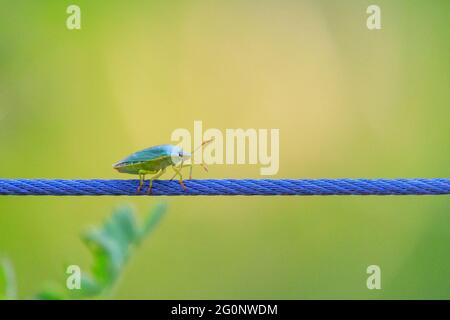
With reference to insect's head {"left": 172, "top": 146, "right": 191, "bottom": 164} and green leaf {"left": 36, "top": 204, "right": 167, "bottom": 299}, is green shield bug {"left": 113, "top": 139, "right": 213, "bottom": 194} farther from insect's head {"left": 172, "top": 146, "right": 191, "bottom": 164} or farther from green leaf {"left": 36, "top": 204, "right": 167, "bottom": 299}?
green leaf {"left": 36, "top": 204, "right": 167, "bottom": 299}

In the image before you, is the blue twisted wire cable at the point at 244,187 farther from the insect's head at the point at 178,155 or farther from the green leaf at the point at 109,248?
the green leaf at the point at 109,248

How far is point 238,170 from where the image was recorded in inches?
207

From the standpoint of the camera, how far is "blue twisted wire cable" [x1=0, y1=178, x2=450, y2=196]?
1.80 metres

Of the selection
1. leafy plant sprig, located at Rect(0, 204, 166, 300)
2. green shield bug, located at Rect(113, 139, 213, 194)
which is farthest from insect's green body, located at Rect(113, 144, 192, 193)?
leafy plant sprig, located at Rect(0, 204, 166, 300)

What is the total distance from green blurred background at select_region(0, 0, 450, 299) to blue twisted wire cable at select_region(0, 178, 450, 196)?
3.08 metres

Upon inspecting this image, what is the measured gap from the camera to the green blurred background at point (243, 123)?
539cm

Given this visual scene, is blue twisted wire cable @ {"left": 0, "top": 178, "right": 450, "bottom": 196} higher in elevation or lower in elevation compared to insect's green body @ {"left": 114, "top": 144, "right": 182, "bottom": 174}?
lower

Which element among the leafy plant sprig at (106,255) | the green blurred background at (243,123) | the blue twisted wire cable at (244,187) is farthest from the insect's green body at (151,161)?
the green blurred background at (243,123)

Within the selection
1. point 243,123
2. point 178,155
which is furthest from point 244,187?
point 243,123

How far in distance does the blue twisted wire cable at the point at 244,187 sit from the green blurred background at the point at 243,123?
308 centimetres

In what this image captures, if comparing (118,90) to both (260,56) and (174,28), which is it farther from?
(260,56)

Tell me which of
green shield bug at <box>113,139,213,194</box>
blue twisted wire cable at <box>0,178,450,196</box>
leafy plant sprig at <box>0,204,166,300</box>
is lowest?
leafy plant sprig at <box>0,204,166,300</box>

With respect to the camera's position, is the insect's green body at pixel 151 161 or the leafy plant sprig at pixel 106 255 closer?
the leafy plant sprig at pixel 106 255
